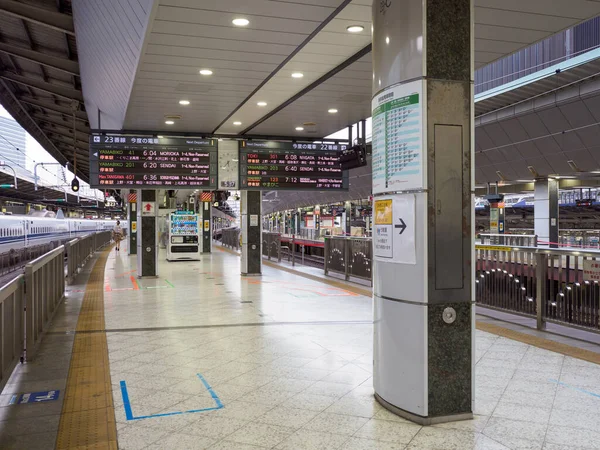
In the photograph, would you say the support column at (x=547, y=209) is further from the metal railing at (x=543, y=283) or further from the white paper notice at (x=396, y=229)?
the white paper notice at (x=396, y=229)

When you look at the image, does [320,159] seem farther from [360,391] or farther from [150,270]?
[360,391]

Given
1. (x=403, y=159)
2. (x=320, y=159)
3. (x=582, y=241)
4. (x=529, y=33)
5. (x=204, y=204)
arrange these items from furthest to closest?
1. (x=204, y=204)
2. (x=582, y=241)
3. (x=320, y=159)
4. (x=529, y=33)
5. (x=403, y=159)

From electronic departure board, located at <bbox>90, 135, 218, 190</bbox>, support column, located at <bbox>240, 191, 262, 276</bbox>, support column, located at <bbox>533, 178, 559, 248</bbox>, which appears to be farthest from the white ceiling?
support column, located at <bbox>533, 178, 559, 248</bbox>

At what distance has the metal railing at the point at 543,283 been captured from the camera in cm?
678

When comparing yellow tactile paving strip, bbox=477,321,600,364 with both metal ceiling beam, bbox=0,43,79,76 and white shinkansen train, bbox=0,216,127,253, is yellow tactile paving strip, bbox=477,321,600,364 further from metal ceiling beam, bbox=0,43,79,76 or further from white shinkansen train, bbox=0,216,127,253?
white shinkansen train, bbox=0,216,127,253

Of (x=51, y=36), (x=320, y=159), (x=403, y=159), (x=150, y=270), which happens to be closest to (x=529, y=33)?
(x=403, y=159)

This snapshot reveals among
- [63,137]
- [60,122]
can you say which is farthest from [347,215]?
[60,122]

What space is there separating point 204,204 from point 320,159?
729 inches

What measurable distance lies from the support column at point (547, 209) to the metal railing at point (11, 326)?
2316 cm

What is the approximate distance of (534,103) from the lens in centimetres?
1830

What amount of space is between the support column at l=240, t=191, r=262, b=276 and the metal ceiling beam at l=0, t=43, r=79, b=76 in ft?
19.5

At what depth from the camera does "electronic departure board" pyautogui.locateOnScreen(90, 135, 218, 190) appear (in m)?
11.7

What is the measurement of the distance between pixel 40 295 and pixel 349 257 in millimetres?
8527

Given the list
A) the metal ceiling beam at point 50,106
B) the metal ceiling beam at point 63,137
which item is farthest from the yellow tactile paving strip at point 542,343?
the metal ceiling beam at point 63,137
